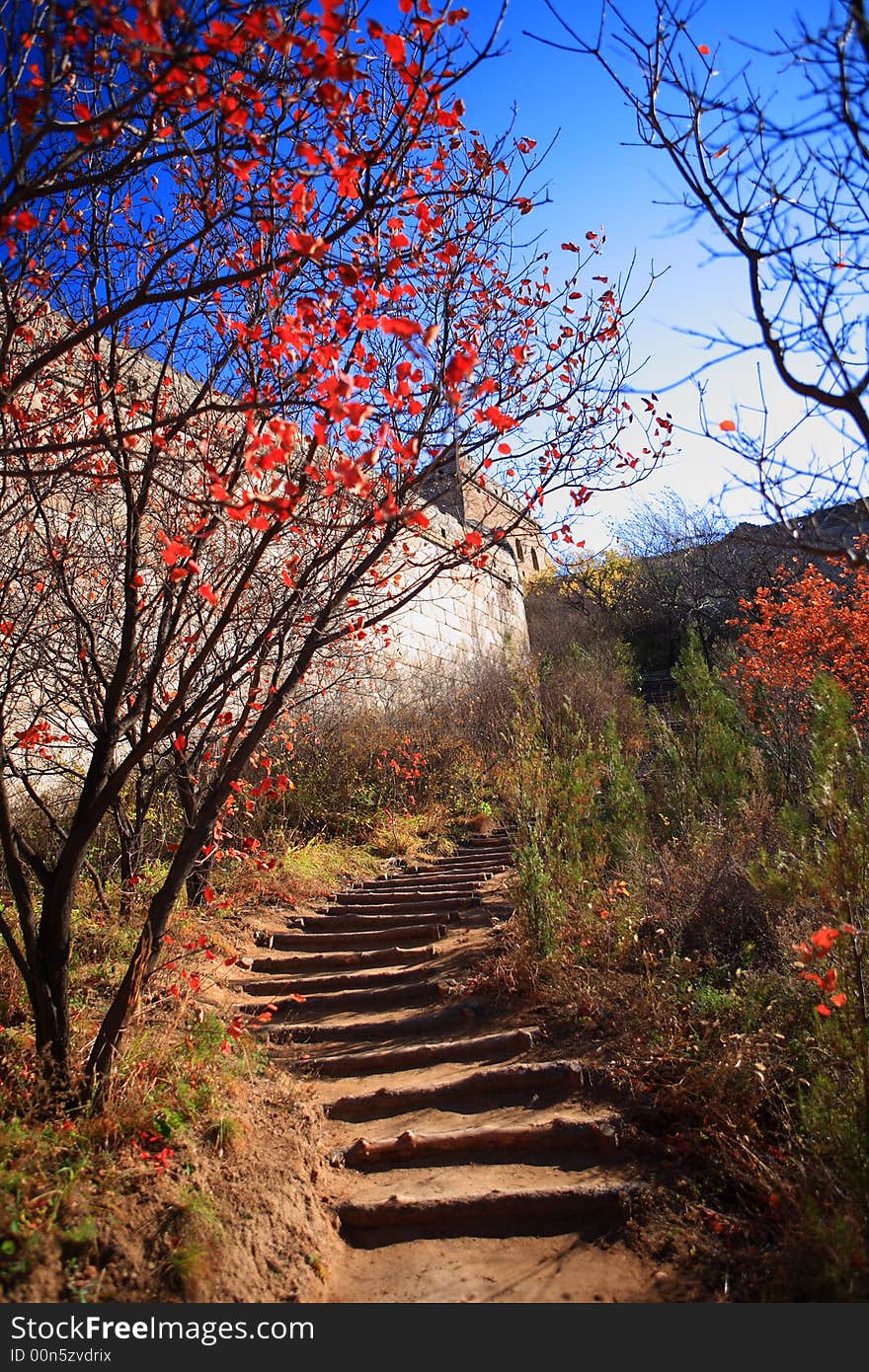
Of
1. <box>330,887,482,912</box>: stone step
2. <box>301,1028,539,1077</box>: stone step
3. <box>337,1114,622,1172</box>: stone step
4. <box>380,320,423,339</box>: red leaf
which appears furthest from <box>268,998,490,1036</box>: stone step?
<box>380,320,423,339</box>: red leaf

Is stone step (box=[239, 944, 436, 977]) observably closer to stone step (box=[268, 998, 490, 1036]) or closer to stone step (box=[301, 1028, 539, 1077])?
stone step (box=[268, 998, 490, 1036])

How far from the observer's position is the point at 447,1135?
3.99 meters

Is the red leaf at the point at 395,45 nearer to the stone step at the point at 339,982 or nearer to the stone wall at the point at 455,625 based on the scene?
the stone step at the point at 339,982

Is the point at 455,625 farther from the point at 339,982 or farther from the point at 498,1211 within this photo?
the point at 498,1211

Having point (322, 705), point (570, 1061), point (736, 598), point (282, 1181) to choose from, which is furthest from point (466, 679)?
point (282, 1181)

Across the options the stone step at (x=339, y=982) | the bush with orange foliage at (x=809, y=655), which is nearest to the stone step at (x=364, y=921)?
the stone step at (x=339, y=982)

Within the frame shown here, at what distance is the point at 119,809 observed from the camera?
545cm

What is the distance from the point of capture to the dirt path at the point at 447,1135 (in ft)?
10.6

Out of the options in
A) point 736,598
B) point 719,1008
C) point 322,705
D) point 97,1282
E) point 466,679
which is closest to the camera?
point 97,1282


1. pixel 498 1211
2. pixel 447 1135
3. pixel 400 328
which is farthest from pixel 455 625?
pixel 400 328

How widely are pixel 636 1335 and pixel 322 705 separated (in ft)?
25.4

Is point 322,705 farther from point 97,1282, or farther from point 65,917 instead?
point 97,1282

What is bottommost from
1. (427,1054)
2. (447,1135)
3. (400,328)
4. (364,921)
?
(447,1135)

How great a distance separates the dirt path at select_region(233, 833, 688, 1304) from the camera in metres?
3.23
